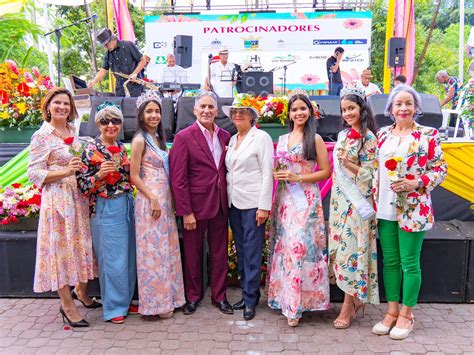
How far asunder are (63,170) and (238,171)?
1184 mm

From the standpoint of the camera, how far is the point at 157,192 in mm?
3240

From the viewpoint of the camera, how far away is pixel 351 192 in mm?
3002

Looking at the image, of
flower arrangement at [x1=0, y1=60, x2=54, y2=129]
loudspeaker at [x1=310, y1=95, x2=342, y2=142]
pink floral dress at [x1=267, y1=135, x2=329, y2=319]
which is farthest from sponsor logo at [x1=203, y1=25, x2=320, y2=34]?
pink floral dress at [x1=267, y1=135, x2=329, y2=319]

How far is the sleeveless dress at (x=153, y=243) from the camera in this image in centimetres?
324

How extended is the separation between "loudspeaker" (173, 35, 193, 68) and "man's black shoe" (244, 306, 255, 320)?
822 cm

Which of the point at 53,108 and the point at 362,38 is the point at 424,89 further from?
the point at 53,108

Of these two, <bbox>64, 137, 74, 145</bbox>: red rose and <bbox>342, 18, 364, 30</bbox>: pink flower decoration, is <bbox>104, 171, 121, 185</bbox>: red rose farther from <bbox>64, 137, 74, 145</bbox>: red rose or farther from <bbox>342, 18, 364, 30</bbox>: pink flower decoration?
<bbox>342, 18, 364, 30</bbox>: pink flower decoration

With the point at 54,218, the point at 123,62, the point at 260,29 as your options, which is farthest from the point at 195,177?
the point at 260,29

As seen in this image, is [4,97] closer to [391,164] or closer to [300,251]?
[300,251]

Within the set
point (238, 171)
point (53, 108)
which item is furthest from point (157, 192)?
point (53, 108)

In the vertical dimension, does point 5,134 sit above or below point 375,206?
above

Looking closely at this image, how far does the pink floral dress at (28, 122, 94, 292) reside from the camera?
303cm

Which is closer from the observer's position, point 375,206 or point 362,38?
Answer: point 375,206

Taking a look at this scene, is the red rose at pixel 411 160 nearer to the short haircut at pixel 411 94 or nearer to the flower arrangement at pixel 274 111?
the short haircut at pixel 411 94
